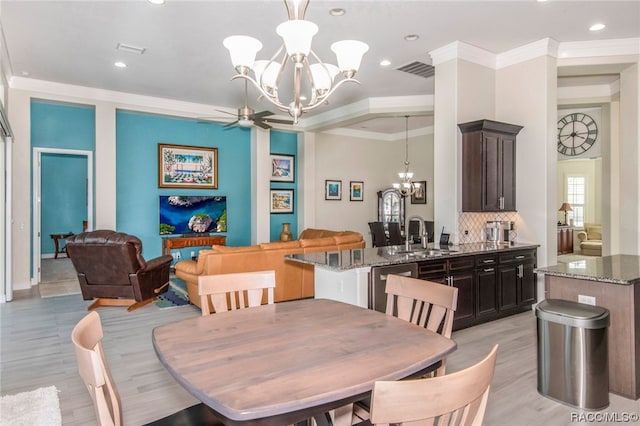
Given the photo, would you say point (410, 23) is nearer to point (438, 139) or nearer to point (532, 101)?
point (438, 139)

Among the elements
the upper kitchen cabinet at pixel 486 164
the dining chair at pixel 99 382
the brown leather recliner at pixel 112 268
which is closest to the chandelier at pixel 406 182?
the upper kitchen cabinet at pixel 486 164

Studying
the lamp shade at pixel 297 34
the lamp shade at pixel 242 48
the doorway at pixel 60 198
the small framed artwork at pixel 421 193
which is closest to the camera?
the lamp shade at pixel 297 34

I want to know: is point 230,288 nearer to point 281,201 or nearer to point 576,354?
point 576,354

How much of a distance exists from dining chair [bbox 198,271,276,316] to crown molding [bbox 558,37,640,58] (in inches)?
194

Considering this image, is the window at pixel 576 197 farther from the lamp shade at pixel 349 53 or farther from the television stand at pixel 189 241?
the lamp shade at pixel 349 53

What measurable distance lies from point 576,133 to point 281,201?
22.9ft

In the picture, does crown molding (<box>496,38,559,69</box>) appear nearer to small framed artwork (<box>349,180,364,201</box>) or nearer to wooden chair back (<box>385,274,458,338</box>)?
wooden chair back (<box>385,274,458,338</box>)

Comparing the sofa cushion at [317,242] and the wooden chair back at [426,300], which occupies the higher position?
the sofa cushion at [317,242]

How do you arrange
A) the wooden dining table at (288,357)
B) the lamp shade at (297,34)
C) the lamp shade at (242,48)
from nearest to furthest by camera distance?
the wooden dining table at (288,357) < the lamp shade at (297,34) < the lamp shade at (242,48)

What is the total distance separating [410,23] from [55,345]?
505 centimetres

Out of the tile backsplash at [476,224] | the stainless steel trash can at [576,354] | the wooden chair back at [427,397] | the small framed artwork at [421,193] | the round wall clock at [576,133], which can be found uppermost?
the round wall clock at [576,133]

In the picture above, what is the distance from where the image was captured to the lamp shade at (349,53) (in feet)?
9.27

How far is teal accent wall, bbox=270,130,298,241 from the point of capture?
30.9 feet

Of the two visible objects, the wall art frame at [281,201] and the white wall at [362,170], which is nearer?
the wall art frame at [281,201]
